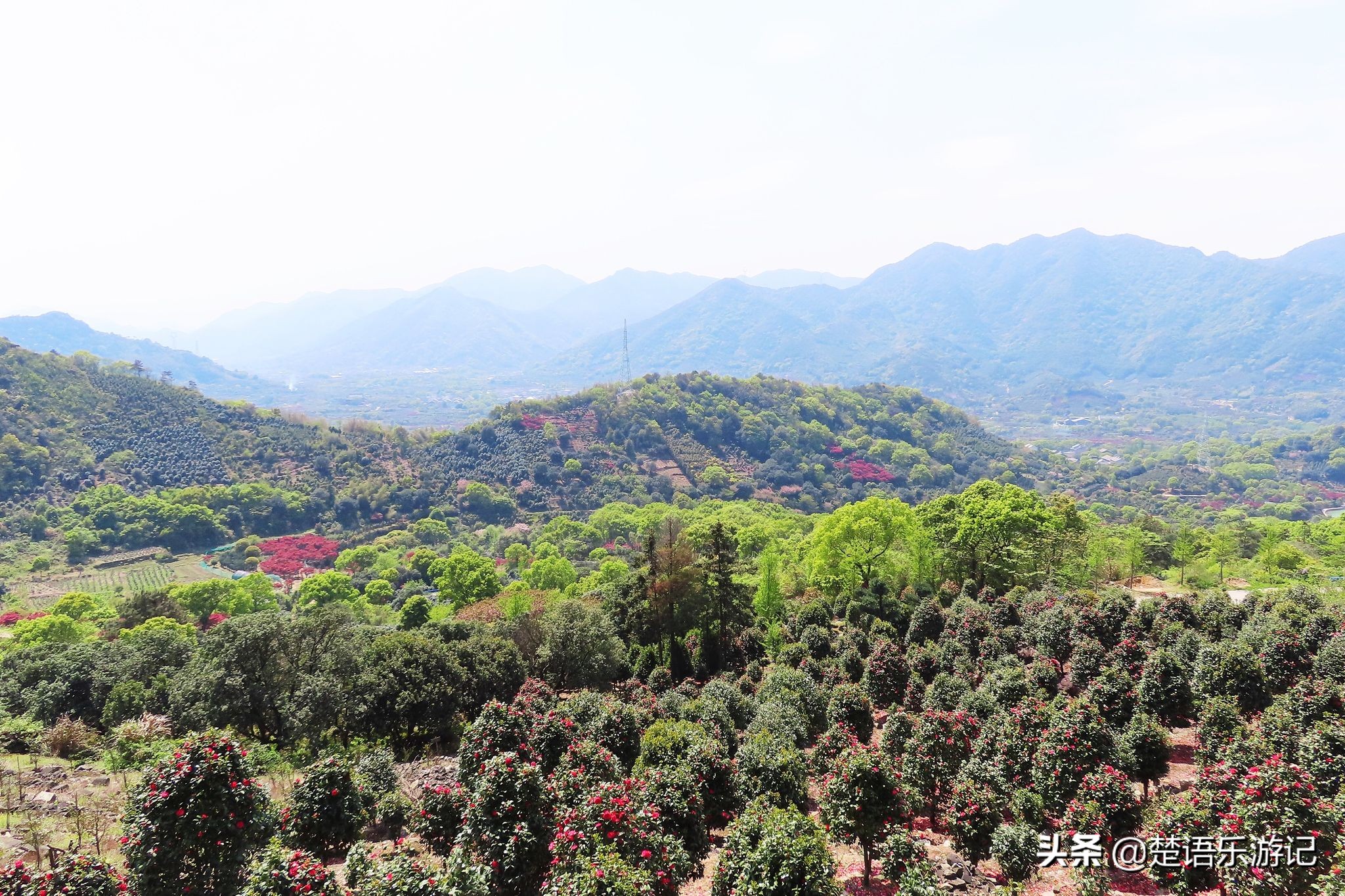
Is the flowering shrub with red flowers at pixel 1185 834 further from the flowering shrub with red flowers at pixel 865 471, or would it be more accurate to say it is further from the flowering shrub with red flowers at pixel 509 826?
the flowering shrub with red flowers at pixel 865 471

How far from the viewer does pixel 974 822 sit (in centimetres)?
1040

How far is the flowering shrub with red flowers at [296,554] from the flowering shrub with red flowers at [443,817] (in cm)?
6549

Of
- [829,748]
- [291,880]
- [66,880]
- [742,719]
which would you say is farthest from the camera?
[742,719]

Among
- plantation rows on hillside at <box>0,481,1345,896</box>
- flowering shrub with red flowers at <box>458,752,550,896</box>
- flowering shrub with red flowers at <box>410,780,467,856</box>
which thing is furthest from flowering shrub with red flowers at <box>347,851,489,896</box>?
flowering shrub with red flowers at <box>410,780,467,856</box>

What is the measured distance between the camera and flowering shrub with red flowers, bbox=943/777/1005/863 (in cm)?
1033

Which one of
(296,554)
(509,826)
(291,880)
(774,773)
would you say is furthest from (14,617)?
(774,773)

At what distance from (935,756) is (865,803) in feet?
10.3

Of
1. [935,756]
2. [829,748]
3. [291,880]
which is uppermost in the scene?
[291,880]

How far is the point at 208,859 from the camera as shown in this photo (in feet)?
27.3

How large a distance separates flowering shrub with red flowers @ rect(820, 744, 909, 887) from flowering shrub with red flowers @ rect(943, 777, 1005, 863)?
882 millimetres

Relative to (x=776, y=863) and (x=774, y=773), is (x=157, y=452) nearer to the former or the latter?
(x=774, y=773)

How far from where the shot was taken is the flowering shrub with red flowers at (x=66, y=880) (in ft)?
23.3

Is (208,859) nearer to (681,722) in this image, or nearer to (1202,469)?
(681,722)

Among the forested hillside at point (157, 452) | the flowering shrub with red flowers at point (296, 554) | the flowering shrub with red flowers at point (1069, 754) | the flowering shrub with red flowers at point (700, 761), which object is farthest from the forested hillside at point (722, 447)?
the flowering shrub with red flowers at point (1069, 754)
